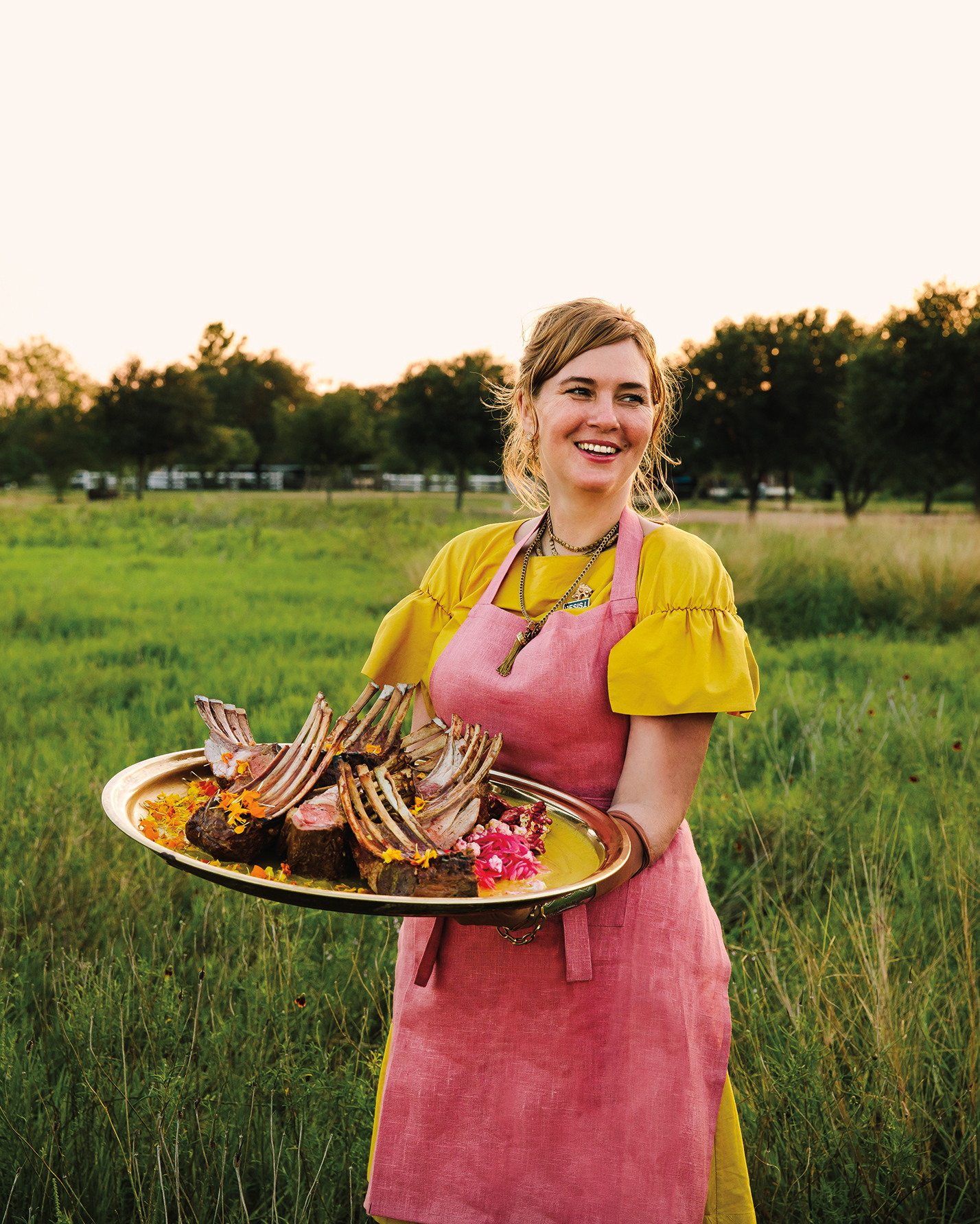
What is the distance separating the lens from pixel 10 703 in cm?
620

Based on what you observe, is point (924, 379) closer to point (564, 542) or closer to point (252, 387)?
point (564, 542)

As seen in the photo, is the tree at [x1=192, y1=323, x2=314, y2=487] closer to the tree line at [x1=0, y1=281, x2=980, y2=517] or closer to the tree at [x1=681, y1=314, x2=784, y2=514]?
the tree line at [x1=0, y1=281, x2=980, y2=517]

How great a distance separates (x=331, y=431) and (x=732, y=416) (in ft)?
70.7

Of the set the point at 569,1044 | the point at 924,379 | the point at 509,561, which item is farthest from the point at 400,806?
the point at 924,379

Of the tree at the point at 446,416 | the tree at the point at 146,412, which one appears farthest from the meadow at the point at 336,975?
the tree at the point at 146,412

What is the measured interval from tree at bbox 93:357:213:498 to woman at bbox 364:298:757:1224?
4135 cm

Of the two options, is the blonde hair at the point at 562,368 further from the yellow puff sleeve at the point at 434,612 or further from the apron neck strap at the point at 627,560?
the yellow puff sleeve at the point at 434,612

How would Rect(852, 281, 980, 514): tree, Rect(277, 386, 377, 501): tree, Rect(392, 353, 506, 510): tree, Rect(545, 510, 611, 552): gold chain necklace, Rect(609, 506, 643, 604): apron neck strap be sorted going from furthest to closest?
Rect(277, 386, 377, 501): tree → Rect(392, 353, 506, 510): tree → Rect(852, 281, 980, 514): tree → Rect(545, 510, 611, 552): gold chain necklace → Rect(609, 506, 643, 604): apron neck strap

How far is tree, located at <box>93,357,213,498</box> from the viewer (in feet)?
131

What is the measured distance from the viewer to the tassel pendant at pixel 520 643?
1.89 m

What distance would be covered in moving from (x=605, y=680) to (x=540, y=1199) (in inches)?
42.7

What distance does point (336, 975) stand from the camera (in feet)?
9.96

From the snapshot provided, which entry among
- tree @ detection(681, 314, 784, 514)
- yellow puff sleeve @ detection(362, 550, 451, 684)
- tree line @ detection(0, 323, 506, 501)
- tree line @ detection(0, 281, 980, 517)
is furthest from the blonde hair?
tree @ detection(681, 314, 784, 514)

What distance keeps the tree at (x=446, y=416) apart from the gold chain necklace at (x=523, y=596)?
1432 inches
